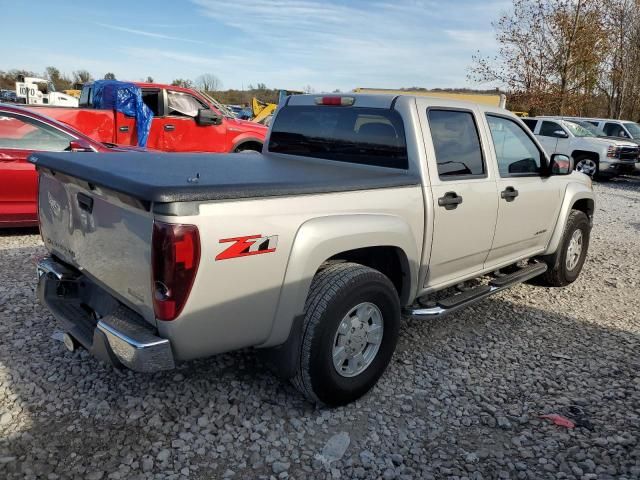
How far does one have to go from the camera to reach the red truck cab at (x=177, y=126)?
29.9 feet

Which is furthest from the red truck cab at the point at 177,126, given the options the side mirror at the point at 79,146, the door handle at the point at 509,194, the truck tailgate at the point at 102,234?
the door handle at the point at 509,194

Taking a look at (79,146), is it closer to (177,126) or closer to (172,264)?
(177,126)

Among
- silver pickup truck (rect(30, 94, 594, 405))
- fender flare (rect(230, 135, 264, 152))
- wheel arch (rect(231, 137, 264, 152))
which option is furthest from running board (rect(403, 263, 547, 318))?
fender flare (rect(230, 135, 264, 152))

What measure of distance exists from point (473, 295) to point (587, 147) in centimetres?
1369

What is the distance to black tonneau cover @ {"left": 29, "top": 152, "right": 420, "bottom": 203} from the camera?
2256 mm

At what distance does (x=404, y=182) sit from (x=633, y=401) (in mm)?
2042

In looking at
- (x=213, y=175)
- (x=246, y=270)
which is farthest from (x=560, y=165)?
(x=246, y=270)

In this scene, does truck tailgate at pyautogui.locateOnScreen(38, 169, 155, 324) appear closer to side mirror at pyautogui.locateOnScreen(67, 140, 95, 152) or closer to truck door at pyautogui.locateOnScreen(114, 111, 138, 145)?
side mirror at pyautogui.locateOnScreen(67, 140, 95, 152)

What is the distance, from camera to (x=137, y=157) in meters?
3.38

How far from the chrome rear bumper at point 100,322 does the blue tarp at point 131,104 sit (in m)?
6.51

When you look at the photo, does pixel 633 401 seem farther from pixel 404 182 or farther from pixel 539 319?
pixel 404 182

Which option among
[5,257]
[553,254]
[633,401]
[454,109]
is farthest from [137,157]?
[553,254]

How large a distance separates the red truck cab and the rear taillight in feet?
24.8

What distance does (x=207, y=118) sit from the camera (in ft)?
31.4
